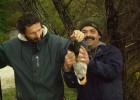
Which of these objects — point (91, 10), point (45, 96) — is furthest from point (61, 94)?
point (91, 10)

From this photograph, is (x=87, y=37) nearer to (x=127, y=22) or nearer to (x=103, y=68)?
(x=103, y=68)

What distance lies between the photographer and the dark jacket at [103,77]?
362cm

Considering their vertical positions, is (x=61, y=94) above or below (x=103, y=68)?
below

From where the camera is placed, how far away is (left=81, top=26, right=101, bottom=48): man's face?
3.70 m

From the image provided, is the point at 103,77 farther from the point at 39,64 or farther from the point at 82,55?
the point at 39,64

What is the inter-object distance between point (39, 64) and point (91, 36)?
616 millimetres

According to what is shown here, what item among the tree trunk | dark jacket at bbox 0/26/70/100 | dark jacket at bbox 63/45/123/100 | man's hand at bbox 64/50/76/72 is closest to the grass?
the tree trunk

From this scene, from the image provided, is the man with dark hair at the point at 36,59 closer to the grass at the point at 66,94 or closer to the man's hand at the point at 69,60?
the man's hand at the point at 69,60

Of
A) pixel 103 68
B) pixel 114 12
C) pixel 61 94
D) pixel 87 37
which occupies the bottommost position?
pixel 61 94

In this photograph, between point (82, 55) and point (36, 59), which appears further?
point (36, 59)

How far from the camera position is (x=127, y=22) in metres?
6.29

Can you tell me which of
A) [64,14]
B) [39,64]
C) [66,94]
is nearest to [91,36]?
[39,64]

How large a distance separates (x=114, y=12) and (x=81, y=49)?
296cm

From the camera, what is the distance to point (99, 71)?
3.59 meters
